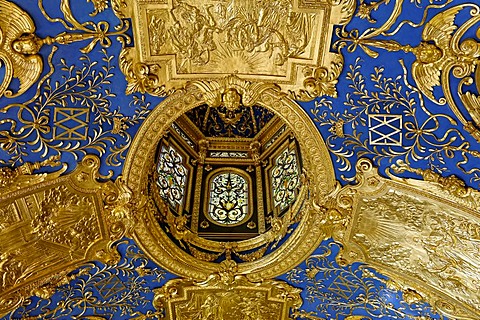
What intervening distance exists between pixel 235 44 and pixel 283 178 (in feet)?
Answer: 10.8

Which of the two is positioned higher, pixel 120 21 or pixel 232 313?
pixel 120 21

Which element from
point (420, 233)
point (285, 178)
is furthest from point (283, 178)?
point (420, 233)

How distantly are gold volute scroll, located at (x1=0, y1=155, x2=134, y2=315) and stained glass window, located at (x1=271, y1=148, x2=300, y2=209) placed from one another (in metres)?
2.67

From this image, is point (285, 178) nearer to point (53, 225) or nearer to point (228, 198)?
point (228, 198)

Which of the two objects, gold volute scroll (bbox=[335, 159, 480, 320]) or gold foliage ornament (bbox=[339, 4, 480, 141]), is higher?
gold foliage ornament (bbox=[339, 4, 480, 141])

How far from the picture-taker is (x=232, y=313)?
874 centimetres

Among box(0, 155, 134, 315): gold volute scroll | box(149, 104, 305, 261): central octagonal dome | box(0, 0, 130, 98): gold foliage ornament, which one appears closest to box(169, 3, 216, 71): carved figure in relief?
box(0, 0, 130, 98): gold foliage ornament

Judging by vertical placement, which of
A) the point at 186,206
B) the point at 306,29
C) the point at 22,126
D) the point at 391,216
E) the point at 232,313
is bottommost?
the point at 232,313

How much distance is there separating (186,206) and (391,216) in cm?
343

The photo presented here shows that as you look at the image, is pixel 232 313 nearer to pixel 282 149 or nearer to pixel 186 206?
pixel 186 206

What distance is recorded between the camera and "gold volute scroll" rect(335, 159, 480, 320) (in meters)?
6.82

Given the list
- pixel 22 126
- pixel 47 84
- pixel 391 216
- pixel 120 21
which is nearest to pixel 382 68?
pixel 391 216

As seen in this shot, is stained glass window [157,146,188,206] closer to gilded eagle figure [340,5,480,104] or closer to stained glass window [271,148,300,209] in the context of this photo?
stained glass window [271,148,300,209]

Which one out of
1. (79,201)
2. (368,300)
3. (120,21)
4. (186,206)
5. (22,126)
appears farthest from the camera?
(186,206)
